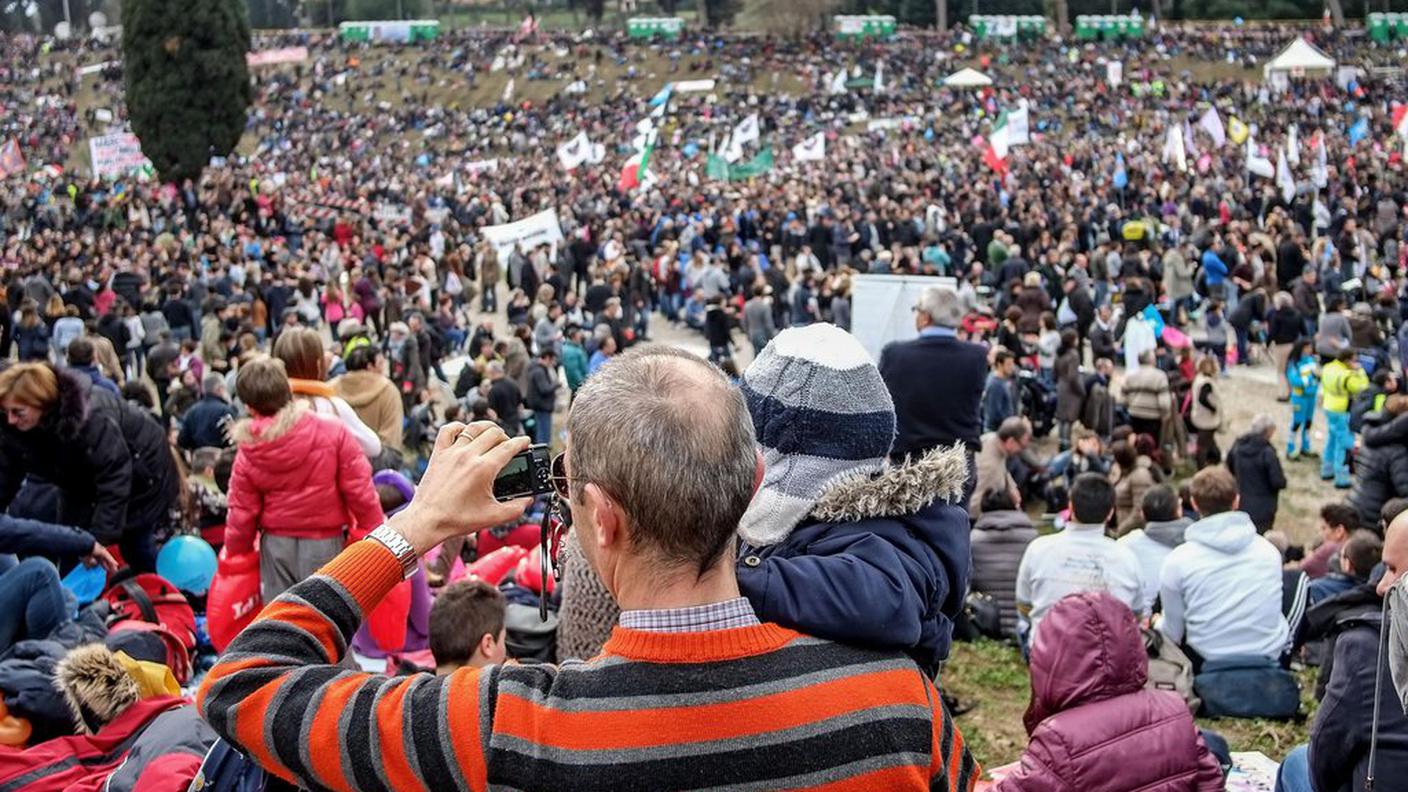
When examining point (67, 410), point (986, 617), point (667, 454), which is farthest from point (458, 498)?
point (986, 617)

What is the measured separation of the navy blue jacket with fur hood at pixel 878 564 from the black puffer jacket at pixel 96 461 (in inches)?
158

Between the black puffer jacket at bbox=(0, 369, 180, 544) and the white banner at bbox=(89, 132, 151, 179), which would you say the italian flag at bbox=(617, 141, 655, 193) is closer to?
the white banner at bbox=(89, 132, 151, 179)

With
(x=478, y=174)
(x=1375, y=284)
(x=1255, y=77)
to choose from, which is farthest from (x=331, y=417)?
(x=1255, y=77)

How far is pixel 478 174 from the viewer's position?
113ft

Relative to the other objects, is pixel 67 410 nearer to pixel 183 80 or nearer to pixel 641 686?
pixel 641 686

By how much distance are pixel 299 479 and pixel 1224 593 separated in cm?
371

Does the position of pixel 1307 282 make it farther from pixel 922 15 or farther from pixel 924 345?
pixel 922 15

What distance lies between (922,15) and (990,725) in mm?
57343

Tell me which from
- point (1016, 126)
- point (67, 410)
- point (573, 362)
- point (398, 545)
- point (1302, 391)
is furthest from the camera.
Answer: point (1016, 126)

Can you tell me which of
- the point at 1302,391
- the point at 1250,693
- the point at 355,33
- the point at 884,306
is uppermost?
the point at 355,33

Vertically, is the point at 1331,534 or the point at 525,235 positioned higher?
the point at 1331,534

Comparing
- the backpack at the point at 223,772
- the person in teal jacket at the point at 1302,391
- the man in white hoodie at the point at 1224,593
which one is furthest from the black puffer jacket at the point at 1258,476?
the backpack at the point at 223,772

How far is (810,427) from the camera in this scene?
78.4 inches

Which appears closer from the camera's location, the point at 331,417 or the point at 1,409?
the point at 331,417
